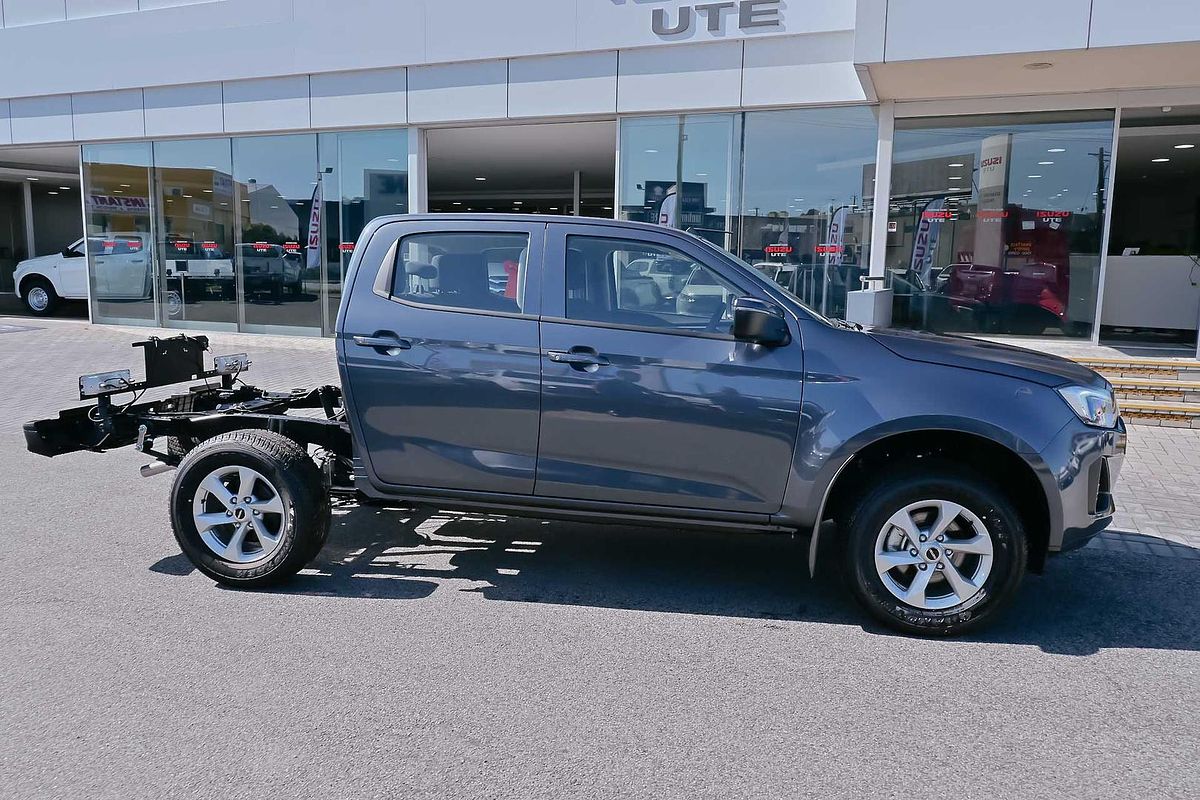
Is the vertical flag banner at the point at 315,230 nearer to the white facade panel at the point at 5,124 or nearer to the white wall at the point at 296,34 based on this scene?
the white wall at the point at 296,34

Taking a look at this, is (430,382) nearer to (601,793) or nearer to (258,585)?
(258,585)

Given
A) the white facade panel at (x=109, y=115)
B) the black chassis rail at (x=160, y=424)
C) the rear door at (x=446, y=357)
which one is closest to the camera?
the rear door at (x=446, y=357)

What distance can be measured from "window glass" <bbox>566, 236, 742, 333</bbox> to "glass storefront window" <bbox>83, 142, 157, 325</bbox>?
15.6 meters

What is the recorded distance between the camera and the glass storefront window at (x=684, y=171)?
1315 centimetres

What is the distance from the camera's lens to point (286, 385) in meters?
11.1

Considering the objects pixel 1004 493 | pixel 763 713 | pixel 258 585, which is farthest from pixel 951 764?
pixel 258 585

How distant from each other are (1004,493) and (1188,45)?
7407 mm

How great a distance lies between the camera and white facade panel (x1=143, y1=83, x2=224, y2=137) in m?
16.0

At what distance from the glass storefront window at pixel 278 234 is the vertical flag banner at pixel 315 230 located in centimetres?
2

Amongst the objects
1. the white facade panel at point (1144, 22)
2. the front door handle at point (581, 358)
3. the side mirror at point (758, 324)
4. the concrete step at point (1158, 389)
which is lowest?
the concrete step at point (1158, 389)

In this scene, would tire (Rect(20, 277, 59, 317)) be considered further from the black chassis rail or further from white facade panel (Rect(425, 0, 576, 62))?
the black chassis rail

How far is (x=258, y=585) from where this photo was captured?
477 cm

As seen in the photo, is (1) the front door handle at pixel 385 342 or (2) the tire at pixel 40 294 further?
(2) the tire at pixel 40 294

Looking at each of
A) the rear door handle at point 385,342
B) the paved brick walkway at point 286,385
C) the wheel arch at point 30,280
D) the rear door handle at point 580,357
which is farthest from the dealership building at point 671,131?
the rear door handle at point 385,342
